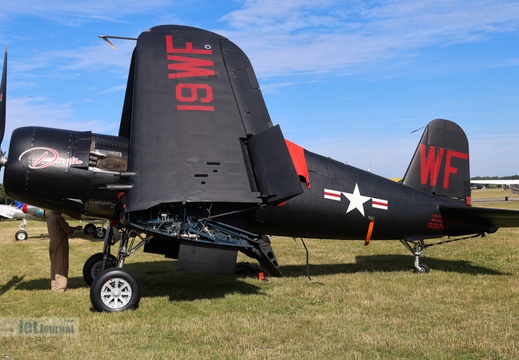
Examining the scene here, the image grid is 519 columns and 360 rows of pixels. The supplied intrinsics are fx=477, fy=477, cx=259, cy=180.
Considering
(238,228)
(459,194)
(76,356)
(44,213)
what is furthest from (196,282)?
(44,213)

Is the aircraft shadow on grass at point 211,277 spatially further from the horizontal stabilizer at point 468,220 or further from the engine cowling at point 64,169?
the engine cowling at point 64,169

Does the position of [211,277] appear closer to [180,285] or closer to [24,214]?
[180,285]

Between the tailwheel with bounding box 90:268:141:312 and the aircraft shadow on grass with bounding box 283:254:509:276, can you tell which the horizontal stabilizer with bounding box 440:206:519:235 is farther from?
the tailwheel with bounding box 90:268:141:312

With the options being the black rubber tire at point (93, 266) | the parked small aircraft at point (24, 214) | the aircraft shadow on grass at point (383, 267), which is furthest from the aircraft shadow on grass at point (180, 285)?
the parked small aircraft at point (24, 214)

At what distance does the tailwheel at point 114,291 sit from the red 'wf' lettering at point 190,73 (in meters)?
2.82

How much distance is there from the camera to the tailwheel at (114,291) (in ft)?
23.6

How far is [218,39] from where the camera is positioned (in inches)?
336

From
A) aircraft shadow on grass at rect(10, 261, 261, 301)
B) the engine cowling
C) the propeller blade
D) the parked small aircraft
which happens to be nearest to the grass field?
aircraft shadow on grass at rect(10, 261, 261, 301)

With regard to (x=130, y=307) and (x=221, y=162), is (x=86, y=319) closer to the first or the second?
(x=130, y=307)

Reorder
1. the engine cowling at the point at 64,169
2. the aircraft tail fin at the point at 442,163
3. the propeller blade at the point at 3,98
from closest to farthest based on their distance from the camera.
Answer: the engine cowling at the point at 64,169
the propeller blade at the point at 3,98
the aircraft tail fin at the point at 442,163

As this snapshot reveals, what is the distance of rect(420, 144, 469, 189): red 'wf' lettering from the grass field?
2164 millimetres

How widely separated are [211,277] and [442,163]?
6.17 m

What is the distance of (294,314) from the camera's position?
711 centimetres

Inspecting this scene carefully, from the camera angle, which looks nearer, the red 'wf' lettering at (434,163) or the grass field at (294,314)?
the grass field at (294,314)
